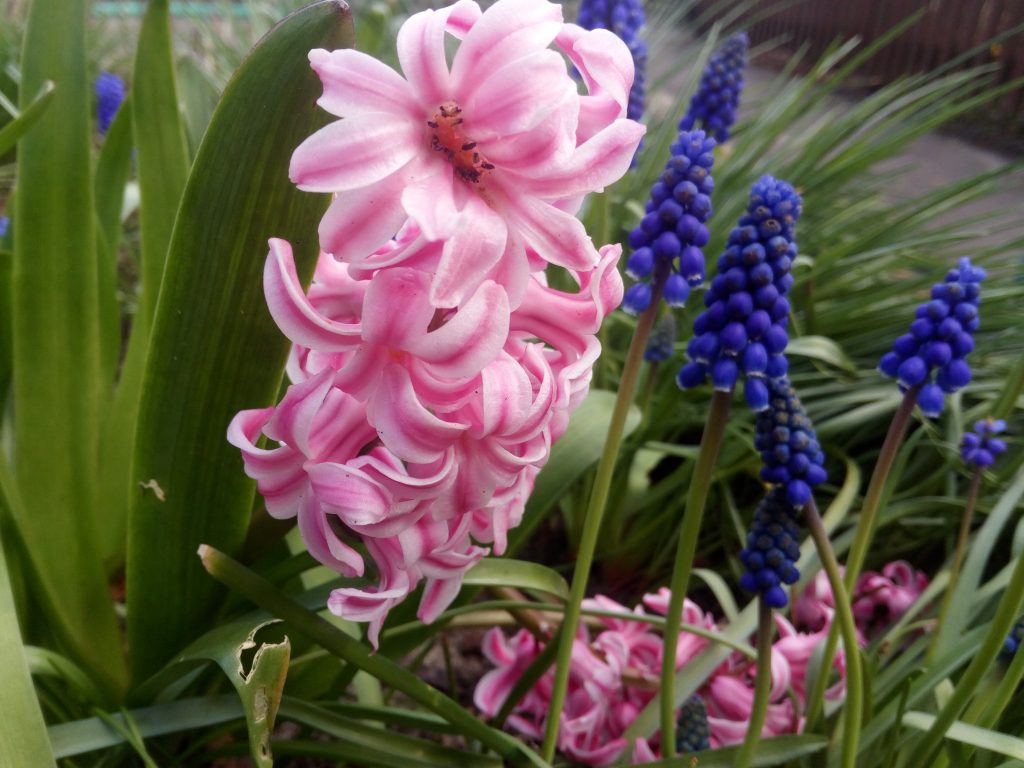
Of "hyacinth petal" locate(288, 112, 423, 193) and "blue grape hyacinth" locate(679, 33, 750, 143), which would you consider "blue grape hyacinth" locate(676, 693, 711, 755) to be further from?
"blue grape hyacinth" locate(679, 33, 750, 143)

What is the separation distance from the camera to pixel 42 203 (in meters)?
0.98

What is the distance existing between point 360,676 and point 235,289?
23.5 inches

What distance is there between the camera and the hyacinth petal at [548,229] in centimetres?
57

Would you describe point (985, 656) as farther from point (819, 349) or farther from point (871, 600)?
point (819, 349)

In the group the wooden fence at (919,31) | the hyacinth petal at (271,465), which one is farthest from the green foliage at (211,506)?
the wooden fence at (919,31)

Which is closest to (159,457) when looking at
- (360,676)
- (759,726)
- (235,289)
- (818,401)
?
(235,289)

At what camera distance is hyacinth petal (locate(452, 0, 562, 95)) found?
20.9 inches

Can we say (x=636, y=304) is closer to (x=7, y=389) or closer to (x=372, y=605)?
(x=372, y=605)

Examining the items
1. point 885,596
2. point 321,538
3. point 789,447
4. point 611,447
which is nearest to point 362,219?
point 321,538

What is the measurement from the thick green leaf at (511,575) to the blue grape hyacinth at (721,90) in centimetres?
120

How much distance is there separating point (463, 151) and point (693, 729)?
0.81 m

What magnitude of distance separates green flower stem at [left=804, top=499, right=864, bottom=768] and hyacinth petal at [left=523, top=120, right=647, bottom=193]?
1.65 feet

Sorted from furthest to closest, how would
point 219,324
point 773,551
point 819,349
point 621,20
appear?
point 621,20, point 819,349, point 773,551, point 219,324

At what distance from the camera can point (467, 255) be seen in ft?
1.70
